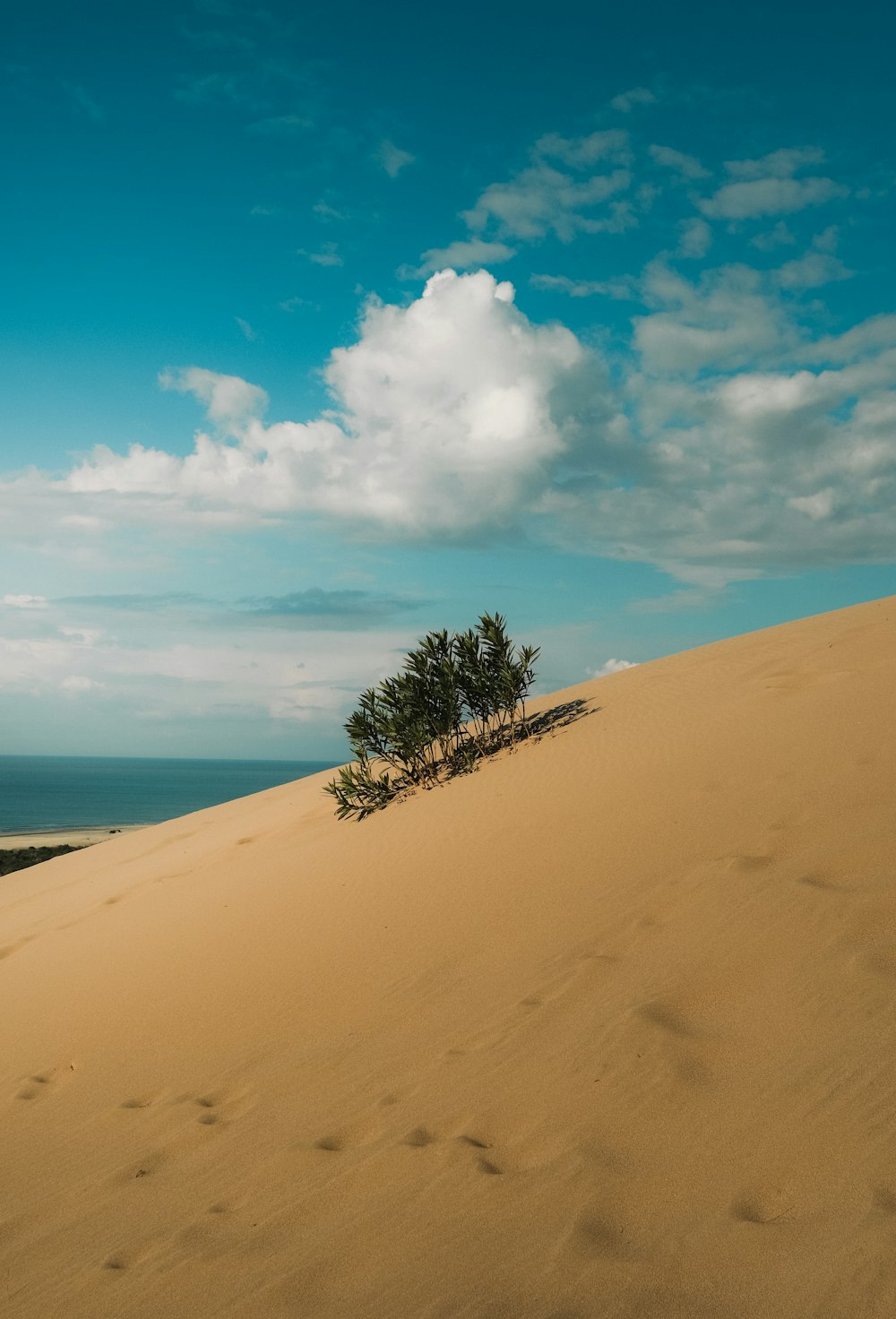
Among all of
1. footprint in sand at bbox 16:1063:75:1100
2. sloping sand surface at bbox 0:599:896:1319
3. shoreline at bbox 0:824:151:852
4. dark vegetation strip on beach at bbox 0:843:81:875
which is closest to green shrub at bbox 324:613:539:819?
sloping sand surface at bbox 0:599:896:1319

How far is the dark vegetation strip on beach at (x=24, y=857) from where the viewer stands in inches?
757

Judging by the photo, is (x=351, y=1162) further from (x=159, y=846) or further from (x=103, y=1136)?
(x=159, y=846)

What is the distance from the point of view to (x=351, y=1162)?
3.24 meters

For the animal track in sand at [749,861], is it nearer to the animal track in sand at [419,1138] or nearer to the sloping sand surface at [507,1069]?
the sloping sand surface at [507,1069]

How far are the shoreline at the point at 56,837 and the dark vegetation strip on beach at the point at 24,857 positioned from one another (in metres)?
3.47

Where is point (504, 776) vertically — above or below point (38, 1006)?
above

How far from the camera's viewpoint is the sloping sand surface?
254 cm

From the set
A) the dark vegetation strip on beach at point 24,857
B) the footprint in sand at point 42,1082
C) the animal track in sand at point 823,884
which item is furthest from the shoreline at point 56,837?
the animal track in sand at point 823,884

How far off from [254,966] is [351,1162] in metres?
2.74

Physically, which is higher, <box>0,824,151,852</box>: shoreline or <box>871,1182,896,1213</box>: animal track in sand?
<box>871,1182,896,1213</box>: animal track in sand

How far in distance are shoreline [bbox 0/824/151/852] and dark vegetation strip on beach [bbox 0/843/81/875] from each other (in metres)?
3.47

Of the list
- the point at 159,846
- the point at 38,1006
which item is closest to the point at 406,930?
the point at 38,1006

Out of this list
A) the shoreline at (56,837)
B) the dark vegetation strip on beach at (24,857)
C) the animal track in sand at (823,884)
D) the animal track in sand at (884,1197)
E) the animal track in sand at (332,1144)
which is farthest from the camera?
the shoreline at (56,837)

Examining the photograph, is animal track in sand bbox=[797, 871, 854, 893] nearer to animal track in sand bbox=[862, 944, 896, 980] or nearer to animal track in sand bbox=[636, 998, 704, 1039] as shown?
animal track in sand bbox=[862, 944, 896, 980]
